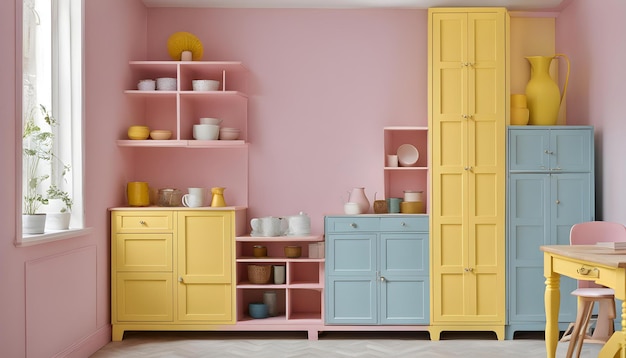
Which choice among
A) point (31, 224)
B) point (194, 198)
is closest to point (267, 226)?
point (194, 198)

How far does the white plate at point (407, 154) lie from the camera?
578 centimetres

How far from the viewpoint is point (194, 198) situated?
18.1ft

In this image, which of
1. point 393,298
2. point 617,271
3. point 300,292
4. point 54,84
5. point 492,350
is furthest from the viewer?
point 300,292

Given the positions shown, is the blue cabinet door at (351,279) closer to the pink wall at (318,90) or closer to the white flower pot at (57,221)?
the pink wall at (318,90)

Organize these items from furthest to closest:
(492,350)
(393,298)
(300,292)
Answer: (300,292) → (393,298) → (492,350)

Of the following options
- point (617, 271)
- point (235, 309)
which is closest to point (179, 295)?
point (235, 309)

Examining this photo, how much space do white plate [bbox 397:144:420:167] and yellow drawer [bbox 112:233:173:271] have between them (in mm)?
1909

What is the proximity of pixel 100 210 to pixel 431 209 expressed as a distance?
7.97 feet

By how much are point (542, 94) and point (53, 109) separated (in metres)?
3.59

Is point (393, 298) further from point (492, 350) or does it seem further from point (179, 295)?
point (179, 295)

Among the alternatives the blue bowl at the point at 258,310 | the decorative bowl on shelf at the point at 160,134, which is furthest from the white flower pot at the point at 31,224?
A: the blue bowl at the point at 258,310

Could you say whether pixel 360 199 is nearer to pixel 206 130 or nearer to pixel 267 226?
pixel 267 226

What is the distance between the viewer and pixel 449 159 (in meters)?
5.46

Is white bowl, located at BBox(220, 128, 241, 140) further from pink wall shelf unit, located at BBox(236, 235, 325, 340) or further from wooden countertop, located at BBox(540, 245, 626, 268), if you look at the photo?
wooden countertop, located at BBox(540, 245, 626, 268)
